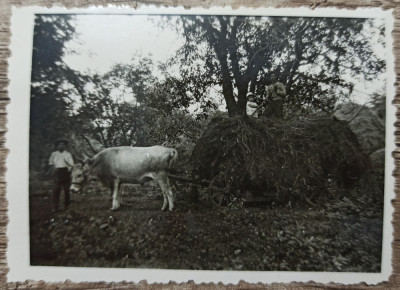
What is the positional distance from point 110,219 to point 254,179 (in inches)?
65.5

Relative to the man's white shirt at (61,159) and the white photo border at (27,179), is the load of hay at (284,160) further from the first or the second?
the man's white shirt at (61,159)

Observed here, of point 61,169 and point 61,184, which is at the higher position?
point 61,169

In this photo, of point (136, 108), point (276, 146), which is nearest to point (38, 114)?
point (136, 108)

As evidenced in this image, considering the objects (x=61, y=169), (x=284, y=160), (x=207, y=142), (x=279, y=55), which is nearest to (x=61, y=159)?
(x=61, y=169)

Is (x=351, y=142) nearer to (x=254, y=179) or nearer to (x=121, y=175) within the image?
(x=254, y=179)

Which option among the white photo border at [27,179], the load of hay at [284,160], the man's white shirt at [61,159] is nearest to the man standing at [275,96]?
the load of hay at [284,160]

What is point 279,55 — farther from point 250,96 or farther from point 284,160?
point 284,160

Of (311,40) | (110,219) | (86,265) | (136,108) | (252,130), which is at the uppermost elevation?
(311,40)

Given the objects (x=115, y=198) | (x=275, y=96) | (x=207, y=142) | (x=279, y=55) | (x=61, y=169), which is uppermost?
(x=279, y=55)

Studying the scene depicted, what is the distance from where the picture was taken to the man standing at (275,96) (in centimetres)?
317

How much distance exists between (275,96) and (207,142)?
0.94 m

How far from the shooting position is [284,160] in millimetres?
3143

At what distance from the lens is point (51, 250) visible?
3068mm

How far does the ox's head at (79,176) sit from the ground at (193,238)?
0.35 feet
